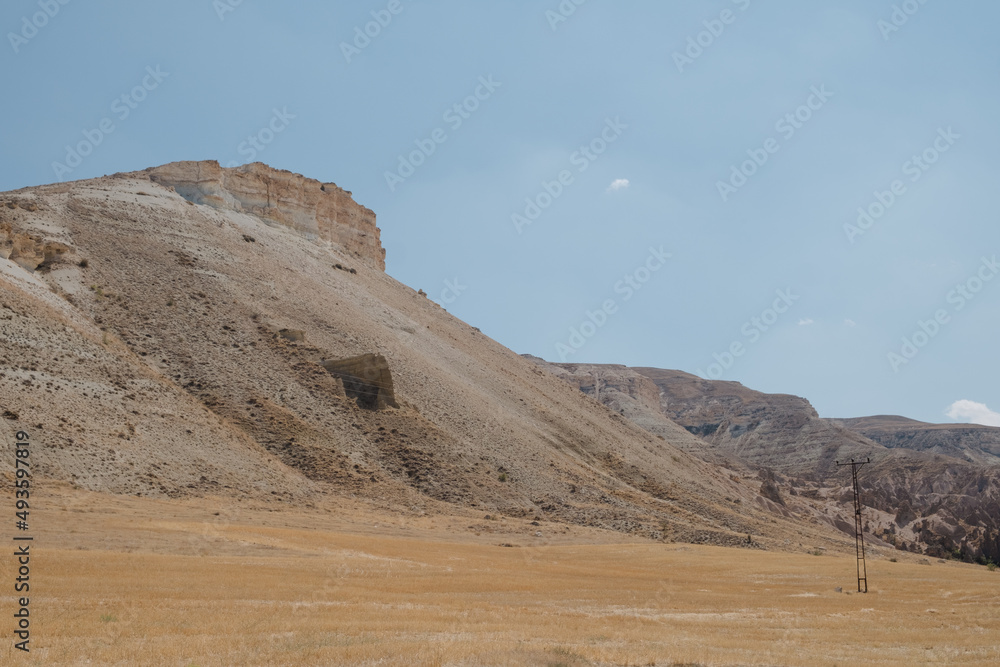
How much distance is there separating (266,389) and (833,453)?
86262mm

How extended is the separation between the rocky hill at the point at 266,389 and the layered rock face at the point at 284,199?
35cm

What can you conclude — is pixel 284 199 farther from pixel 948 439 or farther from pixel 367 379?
pixel 948 439

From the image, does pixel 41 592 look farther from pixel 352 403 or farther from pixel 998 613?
pixel 352 403

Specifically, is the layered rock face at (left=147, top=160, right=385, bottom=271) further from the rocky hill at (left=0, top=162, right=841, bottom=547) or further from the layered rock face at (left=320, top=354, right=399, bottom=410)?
the layered rock face at (left=320, top=354, right=399, bottom=410)

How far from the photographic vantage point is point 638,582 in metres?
25.8

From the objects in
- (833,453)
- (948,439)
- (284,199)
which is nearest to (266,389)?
(284,199)

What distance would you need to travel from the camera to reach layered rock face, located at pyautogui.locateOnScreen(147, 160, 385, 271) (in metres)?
69.4

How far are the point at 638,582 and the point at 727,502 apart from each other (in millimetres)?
32613

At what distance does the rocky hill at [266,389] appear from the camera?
113 feet

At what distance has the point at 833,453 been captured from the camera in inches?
4245

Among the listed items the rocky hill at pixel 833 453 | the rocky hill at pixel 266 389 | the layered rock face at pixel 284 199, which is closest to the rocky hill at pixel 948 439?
the rocky hill at pixel 833 453

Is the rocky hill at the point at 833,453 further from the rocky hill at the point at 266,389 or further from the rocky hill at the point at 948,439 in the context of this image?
the rocky hill at the point at 266,389

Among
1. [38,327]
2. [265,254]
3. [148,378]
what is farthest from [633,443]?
[38,327]

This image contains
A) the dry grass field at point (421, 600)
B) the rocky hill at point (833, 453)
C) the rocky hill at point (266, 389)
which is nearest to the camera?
the dry grass field at point (421, 600)
